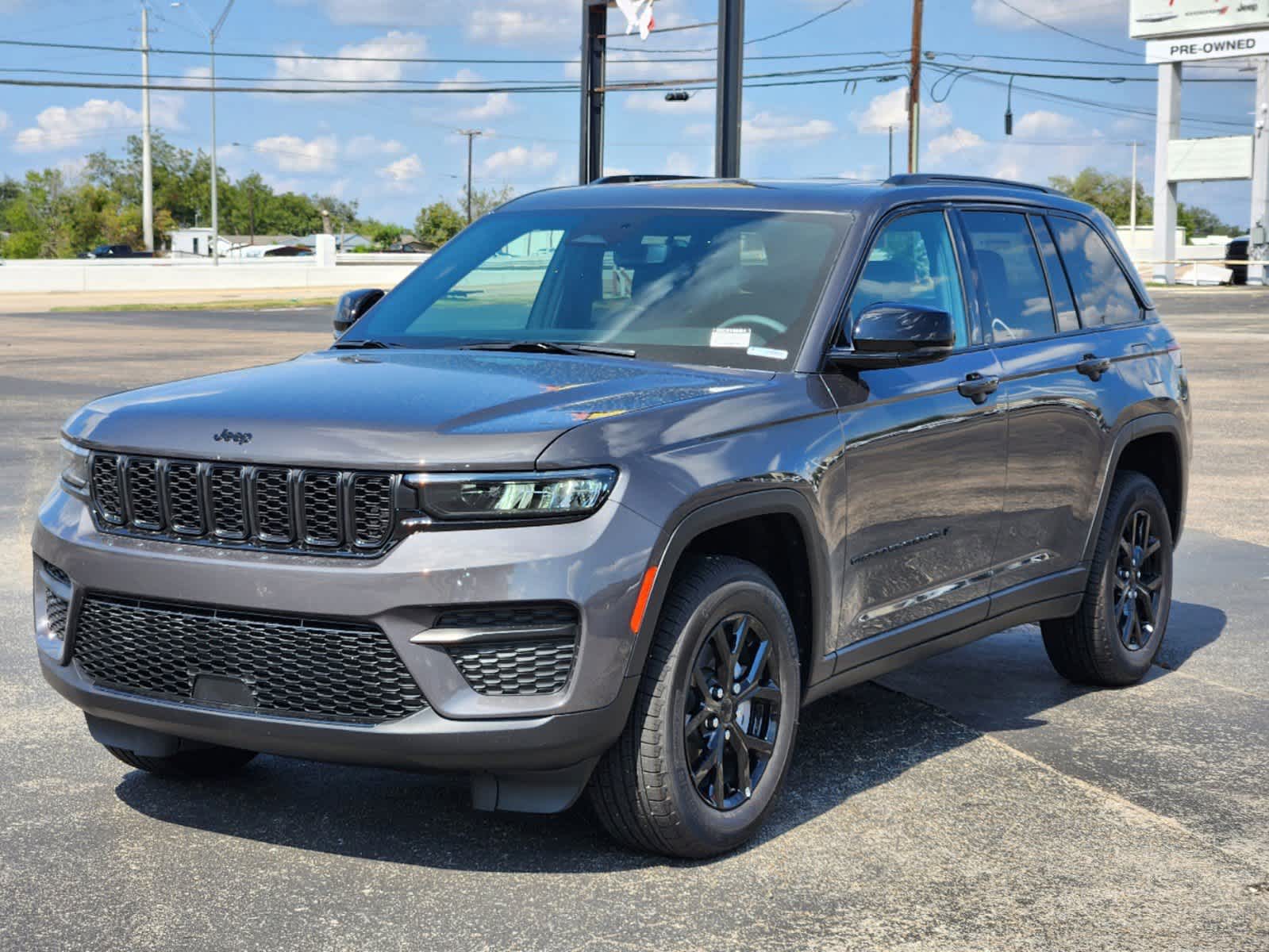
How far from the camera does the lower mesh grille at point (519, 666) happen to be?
4.12 m

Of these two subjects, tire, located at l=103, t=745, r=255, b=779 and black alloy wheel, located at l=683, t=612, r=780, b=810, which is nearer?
black alloy wheel, located at l=683, t=612, r=780, b=810

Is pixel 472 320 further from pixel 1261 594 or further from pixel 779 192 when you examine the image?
pixel 1261 594

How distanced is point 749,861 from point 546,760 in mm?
793

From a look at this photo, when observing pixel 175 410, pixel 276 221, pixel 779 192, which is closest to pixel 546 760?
pixel 175 410

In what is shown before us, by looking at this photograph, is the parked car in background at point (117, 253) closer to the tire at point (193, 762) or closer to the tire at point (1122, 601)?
the tire at point (1122, 601)

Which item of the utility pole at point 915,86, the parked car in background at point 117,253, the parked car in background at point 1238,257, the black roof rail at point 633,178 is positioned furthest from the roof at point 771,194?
the parked car in background at point 117,253

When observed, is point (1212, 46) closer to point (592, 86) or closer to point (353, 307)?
point (592, 86)

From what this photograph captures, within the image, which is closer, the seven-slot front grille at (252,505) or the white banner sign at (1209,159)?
the seven-slot front grille at (252,505)

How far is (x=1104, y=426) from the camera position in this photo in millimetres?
6578

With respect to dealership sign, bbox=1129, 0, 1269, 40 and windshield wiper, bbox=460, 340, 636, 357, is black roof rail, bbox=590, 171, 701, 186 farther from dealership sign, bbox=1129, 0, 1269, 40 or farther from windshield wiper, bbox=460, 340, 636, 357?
dealership sign, bbox=1129, 0, 1269, 40

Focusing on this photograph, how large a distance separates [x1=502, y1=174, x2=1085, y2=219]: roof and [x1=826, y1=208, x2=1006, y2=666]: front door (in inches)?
4.9

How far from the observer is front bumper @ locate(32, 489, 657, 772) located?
4047 millimetres

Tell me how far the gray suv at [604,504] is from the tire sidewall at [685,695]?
11 mm

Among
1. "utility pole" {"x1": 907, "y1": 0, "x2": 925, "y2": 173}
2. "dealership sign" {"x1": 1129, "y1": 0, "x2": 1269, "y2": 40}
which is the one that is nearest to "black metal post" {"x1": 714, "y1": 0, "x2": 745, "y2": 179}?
"utility pole" {"x1": 907, "y1": 0, "x2": 925, "y2": 173}
